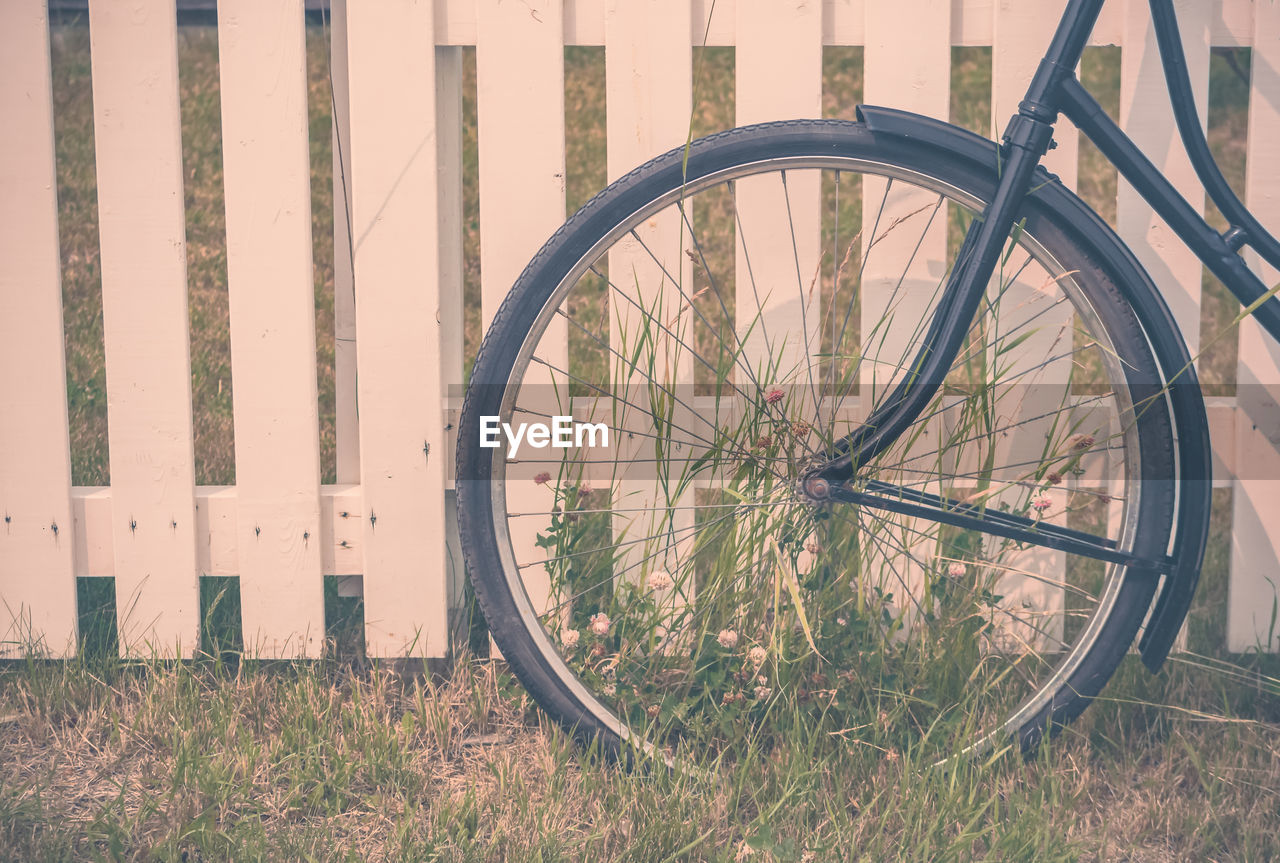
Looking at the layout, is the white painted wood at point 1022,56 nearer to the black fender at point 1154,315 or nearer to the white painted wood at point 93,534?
the black fender at point 1154,315

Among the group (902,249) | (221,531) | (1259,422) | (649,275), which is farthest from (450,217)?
(1259,422)

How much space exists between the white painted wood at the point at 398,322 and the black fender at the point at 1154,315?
2.83 ft

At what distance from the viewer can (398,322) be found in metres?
2.12

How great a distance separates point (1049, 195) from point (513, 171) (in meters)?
0.97

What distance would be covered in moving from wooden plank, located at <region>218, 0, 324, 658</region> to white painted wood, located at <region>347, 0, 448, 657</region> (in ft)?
0.36

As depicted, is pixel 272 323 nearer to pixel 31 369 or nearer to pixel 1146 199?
pixel 31 369

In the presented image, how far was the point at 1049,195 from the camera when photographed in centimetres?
171

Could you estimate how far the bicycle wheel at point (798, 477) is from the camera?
5.76ft

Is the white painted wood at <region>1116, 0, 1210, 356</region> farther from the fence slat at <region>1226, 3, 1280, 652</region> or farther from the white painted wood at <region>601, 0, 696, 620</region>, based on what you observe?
the white painted wood at <region>601, 0, 696, 620</region>

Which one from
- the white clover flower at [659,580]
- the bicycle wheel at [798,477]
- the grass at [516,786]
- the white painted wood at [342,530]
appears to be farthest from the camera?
the white painted wood at [342,530]

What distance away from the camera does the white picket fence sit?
206 cm

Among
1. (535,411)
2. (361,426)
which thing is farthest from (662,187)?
(361,426)

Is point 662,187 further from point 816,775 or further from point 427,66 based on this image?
point 816,775

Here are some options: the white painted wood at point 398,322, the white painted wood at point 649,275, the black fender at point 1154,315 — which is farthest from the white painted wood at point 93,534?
the black fender at point 1154,315
